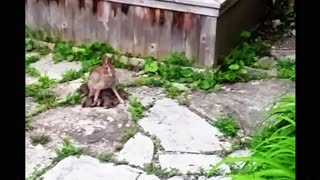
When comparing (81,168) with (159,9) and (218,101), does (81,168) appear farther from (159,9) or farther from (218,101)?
(159,9)

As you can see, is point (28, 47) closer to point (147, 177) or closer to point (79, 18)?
point (79, 18)

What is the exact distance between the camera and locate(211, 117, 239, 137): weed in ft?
10.8

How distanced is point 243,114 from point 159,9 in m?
0.92

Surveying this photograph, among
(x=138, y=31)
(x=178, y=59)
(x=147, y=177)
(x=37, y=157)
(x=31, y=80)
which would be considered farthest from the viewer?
(x=138, y=31)

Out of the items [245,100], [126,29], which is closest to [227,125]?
[245,100]

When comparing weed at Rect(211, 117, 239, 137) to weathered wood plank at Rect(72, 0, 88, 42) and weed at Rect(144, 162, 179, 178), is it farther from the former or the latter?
weathered wood plank at Rect(72, 0, 88, 42)

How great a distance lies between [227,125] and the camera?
335 centimetres

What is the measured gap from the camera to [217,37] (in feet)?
13.1

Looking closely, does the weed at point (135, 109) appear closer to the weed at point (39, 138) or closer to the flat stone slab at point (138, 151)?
the flat stone slab at point (138, 151)

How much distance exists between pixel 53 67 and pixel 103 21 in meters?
0.45

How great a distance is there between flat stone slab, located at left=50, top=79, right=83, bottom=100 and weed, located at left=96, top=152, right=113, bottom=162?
68 centimetres

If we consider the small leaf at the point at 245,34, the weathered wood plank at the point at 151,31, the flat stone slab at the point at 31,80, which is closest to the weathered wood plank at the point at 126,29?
the weathered wood plank at the point at 151,31

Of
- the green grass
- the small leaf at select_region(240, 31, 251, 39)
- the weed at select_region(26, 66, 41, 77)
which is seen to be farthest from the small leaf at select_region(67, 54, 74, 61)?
the green grass
